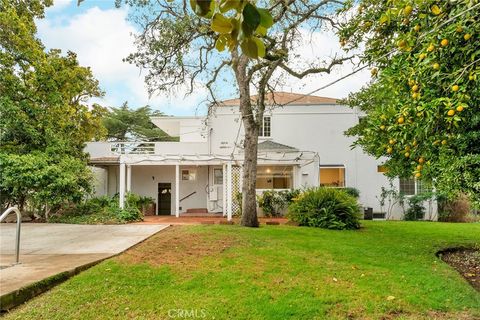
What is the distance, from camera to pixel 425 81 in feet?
12.5

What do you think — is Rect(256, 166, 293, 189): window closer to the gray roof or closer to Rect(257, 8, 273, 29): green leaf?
the gray roof

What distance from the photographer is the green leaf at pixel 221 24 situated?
4.11 feet

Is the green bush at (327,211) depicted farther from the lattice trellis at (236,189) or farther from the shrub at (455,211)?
the shrub at (455,211)

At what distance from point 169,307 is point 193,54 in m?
11.1

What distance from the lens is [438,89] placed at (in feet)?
12.8

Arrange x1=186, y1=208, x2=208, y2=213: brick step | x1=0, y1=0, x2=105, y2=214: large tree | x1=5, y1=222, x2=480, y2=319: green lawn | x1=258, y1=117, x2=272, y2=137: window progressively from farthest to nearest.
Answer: x1=258, y1=117, x2=272, y2=137: window, x1=186, y1=208, x2=208, y2=213: brick step, x1=0, y1=0, x2=105, y2=214: large tree, x1=5, y1=222, x2=480, y2=319: green lawn

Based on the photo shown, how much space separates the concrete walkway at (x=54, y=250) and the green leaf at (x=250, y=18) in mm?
4674

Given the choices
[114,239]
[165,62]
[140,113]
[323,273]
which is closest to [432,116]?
[323,273]

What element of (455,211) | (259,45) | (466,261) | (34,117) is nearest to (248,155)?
(466,261)

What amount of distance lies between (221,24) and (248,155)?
10663mm

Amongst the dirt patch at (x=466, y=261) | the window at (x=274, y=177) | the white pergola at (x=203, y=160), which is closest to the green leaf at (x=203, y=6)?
the dirt patch at (x=466, y=261)

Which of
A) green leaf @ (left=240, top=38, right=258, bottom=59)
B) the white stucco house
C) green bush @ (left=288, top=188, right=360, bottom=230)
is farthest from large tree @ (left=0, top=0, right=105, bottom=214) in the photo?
green leaf @ (left=240, top=38, right=258, bottom=59)

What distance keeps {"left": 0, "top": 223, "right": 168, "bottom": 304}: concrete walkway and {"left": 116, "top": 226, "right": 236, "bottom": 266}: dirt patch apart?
40cm

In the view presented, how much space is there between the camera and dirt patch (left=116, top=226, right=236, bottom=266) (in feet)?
21.7
